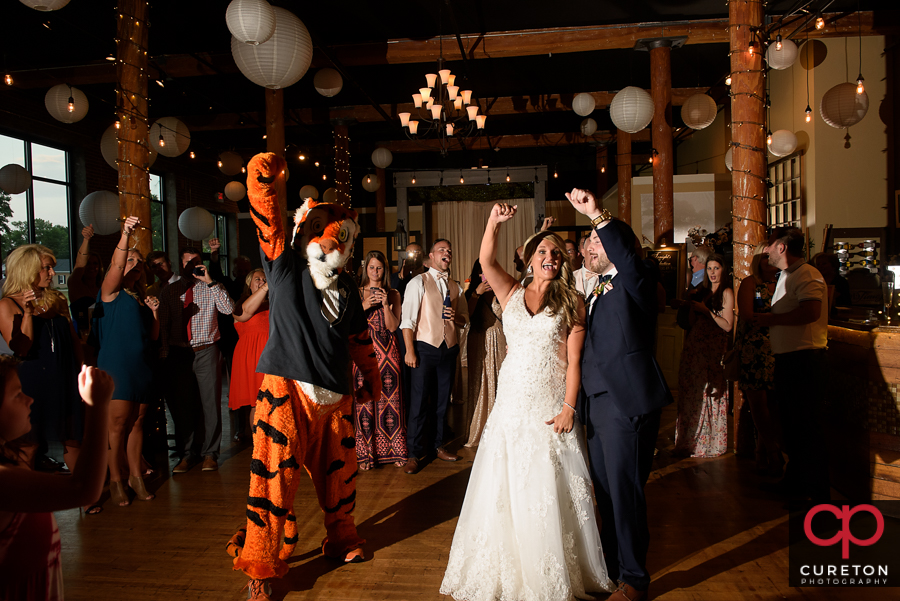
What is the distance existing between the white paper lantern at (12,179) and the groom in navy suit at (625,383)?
7926 mm

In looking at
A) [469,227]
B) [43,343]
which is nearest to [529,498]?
[43,343]

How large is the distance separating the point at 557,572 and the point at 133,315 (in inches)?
112

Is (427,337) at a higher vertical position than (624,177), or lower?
lower

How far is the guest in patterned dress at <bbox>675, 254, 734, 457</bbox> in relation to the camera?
4336 mm

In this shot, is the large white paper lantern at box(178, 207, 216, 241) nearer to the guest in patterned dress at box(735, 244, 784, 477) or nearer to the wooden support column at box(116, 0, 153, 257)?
the wooden support column at box(116, 0, 153, 257)

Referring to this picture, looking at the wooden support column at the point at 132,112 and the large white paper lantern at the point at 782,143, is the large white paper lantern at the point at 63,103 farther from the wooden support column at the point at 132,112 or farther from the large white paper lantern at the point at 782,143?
the large white paper lantern at the point at 782,143

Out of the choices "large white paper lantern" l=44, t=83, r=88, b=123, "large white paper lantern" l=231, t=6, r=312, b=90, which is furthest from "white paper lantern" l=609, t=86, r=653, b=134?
"large white paper lantern" l=44, t=83, r=88, b=123

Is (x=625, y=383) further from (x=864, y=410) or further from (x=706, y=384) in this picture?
(x=706, y=384)

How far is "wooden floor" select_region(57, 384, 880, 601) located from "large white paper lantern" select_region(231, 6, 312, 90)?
9.66 feet

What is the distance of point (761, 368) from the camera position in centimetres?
382

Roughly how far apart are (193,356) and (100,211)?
172 inches

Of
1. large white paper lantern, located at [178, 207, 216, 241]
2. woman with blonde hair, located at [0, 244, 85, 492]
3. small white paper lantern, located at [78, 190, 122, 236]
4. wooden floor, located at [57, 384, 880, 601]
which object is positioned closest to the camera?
wooden floor, located at [57, 384, 880, 601]

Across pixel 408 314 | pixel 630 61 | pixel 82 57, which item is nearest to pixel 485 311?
pixel 408 314

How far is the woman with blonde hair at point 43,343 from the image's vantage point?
9.98ft
